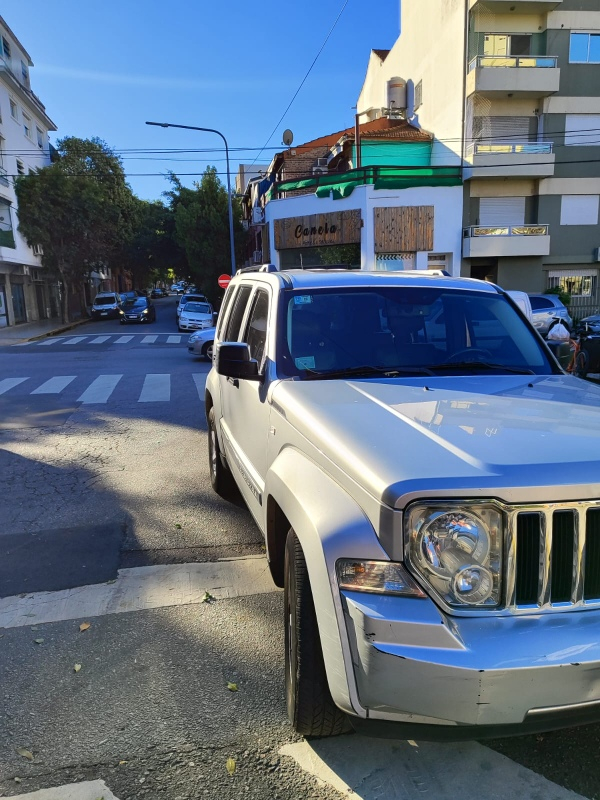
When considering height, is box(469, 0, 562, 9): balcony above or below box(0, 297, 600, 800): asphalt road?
above

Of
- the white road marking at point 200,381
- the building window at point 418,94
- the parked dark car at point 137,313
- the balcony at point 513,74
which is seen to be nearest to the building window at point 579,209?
the balcony at point 513,74

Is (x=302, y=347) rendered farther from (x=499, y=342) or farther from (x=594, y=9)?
(x=594, y=9)

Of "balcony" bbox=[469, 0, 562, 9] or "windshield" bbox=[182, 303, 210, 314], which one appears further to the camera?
"windshield" bbox=[182, 303, 210, 314]

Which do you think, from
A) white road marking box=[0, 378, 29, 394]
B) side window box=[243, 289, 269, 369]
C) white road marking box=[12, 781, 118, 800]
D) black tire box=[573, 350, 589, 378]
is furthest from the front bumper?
white road marking box=[0, 378, 29, 394]

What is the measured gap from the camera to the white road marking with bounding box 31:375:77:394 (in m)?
11.6

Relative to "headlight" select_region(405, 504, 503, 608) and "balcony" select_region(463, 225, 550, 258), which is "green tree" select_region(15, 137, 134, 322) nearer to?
"balcony" select_region(463, 225, 550, 258)

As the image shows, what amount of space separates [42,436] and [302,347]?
18.9 feet

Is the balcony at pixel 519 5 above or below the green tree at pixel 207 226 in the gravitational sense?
above

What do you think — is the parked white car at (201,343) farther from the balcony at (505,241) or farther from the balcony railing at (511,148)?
the balcony railing at (511,148)

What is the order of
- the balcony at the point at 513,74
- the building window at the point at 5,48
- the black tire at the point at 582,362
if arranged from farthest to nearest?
the building window at the point at 5,48
the balcony at the point at 513,74
the black tire at the point at 582,362

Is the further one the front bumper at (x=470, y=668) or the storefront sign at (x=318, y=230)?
the storefront sign at (x=318, y=230)

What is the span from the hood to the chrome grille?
7 cm

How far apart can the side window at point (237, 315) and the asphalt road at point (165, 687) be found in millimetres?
1562

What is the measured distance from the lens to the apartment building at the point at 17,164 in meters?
33.7
